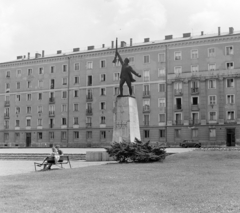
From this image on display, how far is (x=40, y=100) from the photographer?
75.0 m

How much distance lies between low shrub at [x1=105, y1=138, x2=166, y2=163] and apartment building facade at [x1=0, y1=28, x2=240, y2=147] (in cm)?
3899

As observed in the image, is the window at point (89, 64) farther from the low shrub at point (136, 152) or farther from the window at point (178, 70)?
the low shrub at point (136, 152)

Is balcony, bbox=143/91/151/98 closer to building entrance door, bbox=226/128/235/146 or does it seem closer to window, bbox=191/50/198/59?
window, bbox=191/50/198/59

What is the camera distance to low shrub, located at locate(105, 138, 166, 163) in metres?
21.6

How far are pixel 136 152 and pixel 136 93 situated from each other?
151 ft

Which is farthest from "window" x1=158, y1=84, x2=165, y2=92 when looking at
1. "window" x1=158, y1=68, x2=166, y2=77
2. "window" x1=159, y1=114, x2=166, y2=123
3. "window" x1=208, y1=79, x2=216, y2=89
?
"window" x1=208, y1=79, x2=216, y2=89

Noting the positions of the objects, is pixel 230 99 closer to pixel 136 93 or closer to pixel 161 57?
pixel 161 57

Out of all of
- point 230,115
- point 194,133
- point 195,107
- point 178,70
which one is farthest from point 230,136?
point 178,70

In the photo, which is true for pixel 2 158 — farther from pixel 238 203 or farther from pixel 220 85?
pixel 220 85

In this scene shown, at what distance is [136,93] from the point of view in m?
67.5

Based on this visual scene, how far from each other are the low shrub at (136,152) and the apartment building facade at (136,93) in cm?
3899

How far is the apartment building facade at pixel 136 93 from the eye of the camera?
60.5 metres

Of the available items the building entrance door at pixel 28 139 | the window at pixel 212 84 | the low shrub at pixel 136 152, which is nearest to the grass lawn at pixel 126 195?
the low shrub at pixel 136 152

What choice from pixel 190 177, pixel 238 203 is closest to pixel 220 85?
pixel 190 177
